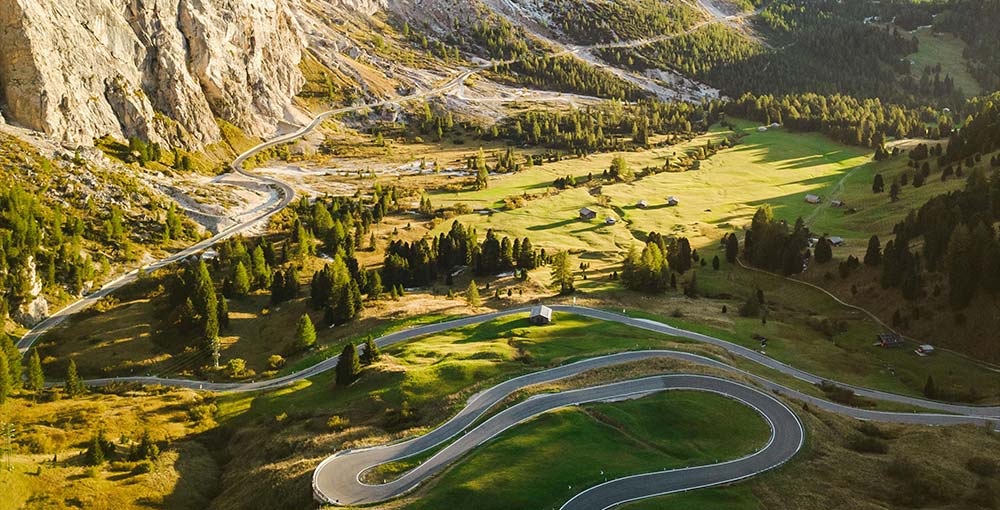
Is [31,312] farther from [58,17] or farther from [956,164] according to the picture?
[956,164]

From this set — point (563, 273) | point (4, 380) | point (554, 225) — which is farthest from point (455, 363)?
point (554, 225)

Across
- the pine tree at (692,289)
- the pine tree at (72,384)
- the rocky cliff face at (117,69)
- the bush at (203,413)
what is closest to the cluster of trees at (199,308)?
the bush at (203,413)

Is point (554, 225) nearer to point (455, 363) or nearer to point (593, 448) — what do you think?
point (455, 363)

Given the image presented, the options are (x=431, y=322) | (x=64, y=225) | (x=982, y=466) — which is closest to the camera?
(x=982, y=466)

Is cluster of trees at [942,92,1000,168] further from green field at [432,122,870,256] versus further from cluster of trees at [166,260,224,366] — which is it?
cluster of trees at [166,260,224,366]

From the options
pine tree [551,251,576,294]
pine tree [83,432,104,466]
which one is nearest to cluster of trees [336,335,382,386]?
pine tree [83,432,104,466]

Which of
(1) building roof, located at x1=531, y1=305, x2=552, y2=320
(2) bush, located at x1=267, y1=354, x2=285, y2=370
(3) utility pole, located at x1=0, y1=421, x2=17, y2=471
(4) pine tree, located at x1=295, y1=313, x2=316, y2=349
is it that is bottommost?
(2) bush, located at x1=267, y1=354, x2=285, y2=370

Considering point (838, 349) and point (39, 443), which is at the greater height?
point (838, 349)
